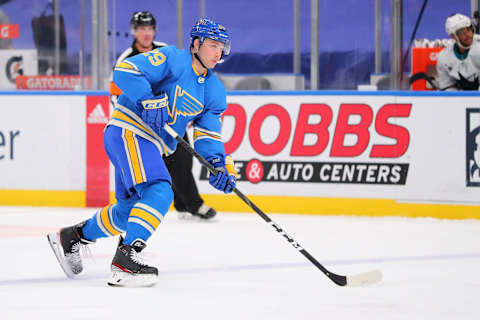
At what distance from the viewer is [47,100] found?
5422 millimetres

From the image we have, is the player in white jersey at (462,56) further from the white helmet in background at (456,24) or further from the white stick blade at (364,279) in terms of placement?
the white stick blade at (364,279)

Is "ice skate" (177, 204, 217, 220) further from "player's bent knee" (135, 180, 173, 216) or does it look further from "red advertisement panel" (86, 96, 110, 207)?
"player's bent knee" (135, 180, 173, 216)

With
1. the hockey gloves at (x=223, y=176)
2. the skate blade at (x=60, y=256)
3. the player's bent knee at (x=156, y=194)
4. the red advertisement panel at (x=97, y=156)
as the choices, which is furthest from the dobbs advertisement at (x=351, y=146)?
the player's bent knee at (x=156, y=194)

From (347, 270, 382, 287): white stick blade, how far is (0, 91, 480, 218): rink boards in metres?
2.15

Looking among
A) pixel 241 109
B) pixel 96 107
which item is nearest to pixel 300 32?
pixel 241 109

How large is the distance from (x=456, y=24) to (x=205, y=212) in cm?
195

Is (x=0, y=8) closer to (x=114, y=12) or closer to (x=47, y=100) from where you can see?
(x=114, y=12)

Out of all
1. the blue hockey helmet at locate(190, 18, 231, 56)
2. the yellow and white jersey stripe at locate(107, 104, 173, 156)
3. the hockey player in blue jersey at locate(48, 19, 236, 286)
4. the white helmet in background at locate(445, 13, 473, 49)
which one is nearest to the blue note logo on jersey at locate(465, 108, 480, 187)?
the white helmet in background at locate(445, 13, 473, 49)

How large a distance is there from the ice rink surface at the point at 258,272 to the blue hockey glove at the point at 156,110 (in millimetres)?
577

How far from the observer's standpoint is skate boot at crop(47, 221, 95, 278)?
9.66 ft

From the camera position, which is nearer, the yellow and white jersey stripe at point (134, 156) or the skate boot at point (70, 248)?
the yellow and white jersey stripe at point (134, 156)

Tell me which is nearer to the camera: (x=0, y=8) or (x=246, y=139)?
(x=246, y=139)

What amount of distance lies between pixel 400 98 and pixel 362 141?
353 millimetres

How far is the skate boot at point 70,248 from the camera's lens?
2.94m
